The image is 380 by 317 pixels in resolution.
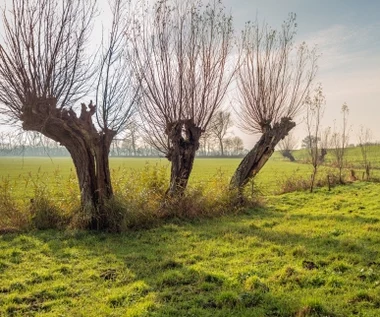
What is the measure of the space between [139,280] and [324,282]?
9.85 ft

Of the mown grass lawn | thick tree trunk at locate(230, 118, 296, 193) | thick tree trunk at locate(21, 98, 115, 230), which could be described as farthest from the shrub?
thick tree trunk at locate(230, 118, 296, 193)

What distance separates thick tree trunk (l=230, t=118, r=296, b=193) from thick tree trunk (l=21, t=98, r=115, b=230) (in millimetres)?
6580

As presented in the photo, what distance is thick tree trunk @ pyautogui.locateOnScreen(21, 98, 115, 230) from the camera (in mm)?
8586

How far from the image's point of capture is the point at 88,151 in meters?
8.96

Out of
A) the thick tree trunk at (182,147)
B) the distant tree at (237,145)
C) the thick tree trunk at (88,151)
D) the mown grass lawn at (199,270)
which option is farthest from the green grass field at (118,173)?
the distant tree at (237,145)

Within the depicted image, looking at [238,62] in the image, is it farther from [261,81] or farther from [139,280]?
[139,280]

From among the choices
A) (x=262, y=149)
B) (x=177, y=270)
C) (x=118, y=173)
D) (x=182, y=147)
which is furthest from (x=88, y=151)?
(x=262, y=149)

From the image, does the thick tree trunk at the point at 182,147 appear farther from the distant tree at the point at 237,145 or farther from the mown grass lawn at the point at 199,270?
the distant tree at the point at 237,145

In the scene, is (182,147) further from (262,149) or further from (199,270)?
(199,270)

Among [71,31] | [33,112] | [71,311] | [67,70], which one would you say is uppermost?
[71,31]

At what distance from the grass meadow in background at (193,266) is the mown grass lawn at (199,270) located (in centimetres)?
2

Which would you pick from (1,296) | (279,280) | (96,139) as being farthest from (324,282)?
(96,139)

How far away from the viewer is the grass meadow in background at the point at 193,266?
4.48 metres

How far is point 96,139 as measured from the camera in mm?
8961
